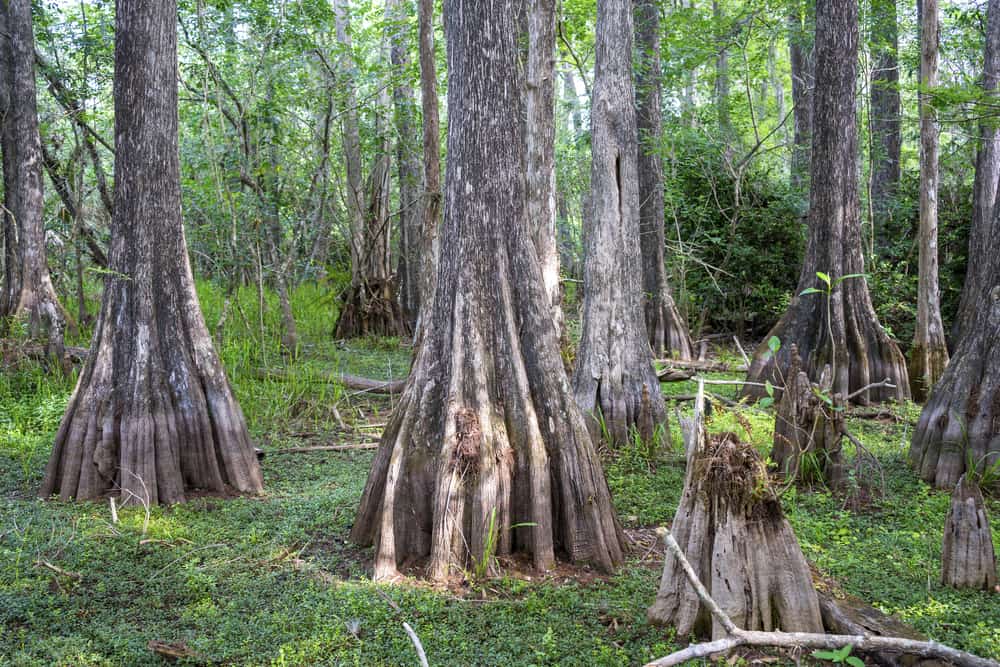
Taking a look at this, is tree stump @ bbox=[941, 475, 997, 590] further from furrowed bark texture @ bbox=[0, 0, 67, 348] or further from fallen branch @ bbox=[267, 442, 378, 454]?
furrowed bark texture @ bbox=[0, 0, 67, 348]

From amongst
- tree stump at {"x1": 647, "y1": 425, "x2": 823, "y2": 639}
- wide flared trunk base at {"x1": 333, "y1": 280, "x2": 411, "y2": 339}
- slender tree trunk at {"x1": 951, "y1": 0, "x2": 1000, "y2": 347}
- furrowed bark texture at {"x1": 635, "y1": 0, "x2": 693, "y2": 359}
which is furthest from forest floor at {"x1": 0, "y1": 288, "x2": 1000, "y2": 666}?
wide flared trunk base at {"x1": 333, "y1": 280, "x2": 411, "y2": 339}

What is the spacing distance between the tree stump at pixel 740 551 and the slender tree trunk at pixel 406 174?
10554 mm

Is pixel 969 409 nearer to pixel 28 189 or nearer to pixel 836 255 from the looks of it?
pixel 836 255

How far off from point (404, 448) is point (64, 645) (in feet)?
6.33

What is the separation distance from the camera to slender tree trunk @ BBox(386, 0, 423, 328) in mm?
13633

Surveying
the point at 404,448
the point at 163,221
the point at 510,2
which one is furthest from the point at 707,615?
the point at 163,221

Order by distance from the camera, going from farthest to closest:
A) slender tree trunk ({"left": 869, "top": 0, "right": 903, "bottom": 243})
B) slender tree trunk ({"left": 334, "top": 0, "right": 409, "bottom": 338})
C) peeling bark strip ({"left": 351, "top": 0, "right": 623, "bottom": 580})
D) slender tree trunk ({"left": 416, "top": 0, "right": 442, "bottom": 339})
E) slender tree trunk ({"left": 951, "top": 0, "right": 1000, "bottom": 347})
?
slender tree trunk ({"left": 334, "top": 0, "right": 409, "bottom": 338})
slender tree trunk ({"left": 869, "top": 0, "right": 903, "bottom": 243})
slender tree trunk ({"left": 416, "top": 0, "right": 442, "bottom": 339})
slender tree trunk ({"left": 951, "top": 0, "right": 1000, "bottom": 347})
peeling bark strip ({"left": 351, "top": 0, "right": 623, "bottom": 580})

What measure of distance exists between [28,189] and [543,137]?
6045 mm

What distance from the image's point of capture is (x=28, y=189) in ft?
30.5

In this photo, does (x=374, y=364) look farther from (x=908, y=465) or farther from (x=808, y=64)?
(x=808, y=64)

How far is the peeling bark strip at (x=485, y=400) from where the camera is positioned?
4508mm

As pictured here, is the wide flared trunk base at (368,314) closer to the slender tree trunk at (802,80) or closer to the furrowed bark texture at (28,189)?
the furrowed bark texture at (28,189)

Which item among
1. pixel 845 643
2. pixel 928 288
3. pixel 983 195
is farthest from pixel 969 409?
pixel 983 195

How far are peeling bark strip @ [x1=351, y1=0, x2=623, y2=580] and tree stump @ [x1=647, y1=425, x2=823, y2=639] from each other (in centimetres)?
103
